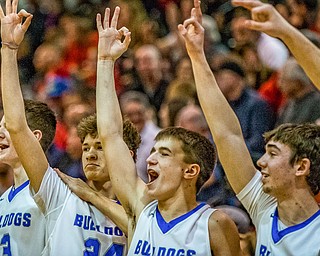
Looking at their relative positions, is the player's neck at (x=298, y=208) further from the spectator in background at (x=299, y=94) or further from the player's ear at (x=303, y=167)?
the spectator in background at (x=299, y=94)

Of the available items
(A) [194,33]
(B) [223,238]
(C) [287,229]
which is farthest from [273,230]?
(A) [194,33]

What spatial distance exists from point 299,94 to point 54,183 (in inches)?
85.4

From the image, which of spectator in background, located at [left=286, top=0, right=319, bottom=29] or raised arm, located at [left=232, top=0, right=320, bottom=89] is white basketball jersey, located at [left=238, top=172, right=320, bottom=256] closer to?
raised arm, located at [left=232, top=0, right=320, bottom=89]

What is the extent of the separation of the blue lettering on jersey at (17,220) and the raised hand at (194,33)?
127 cm

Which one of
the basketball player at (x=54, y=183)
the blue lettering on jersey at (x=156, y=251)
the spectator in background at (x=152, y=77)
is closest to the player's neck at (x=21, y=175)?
the basketball player at (x=54, y=183)

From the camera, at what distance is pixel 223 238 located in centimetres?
418

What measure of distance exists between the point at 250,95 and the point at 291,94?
0.35 m

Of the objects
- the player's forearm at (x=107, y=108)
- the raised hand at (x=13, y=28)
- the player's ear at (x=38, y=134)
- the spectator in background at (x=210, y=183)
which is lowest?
the spectator in background at (x=210, y=183)

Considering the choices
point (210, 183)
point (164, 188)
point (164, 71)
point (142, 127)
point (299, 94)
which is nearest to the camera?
point (164, 188)

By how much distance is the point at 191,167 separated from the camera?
4391 mm

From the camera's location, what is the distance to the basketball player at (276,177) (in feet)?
13.3

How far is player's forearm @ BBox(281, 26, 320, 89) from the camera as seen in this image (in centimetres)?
363

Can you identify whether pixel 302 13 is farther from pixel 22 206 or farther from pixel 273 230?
pixel 273 230

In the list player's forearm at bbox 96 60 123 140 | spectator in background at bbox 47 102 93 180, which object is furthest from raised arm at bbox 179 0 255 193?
spectator in background at bbox 47 102 93 180
